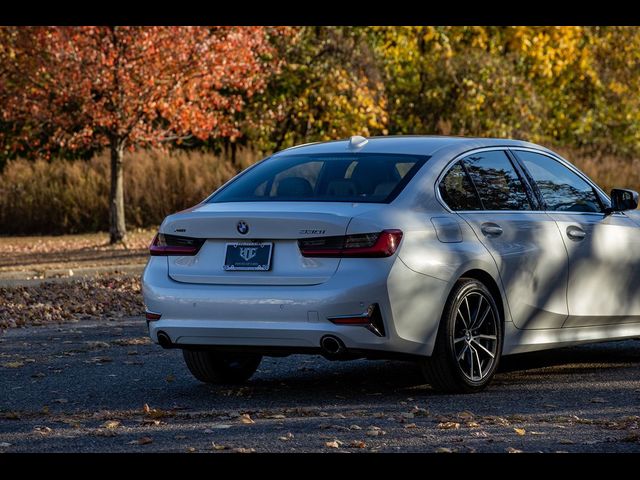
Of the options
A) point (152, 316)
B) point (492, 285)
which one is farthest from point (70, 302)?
point (492, 285)

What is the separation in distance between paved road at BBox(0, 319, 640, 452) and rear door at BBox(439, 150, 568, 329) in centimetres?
54

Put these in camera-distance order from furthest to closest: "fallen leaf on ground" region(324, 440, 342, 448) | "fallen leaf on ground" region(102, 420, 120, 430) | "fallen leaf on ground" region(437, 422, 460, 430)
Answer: "fallen leaf on ground" region(102, 420, 120, 430), "fallen leaf on ground" region(437, 422, 460, 430), "fallen leaf on ground" region(324, 440, 342, 448)

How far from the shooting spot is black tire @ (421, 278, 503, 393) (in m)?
8.60

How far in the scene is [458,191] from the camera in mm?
9102

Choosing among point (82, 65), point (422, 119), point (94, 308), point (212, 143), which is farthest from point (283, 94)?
point (94, 308)

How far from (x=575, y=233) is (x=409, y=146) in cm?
138

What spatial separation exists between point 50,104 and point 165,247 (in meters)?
16.9

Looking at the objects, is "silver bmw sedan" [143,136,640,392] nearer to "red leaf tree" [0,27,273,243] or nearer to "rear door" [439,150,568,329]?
"rear door" [439,150,568,329]

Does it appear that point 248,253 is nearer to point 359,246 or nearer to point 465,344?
point 359,246

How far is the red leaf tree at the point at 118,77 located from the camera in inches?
933

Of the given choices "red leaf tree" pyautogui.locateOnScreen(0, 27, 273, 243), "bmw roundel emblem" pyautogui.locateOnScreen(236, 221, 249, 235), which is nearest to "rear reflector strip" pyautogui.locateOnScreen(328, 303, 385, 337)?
"bmw roundel emblem" pyautogui.locateOnScreen(236, 221, 249, 235)

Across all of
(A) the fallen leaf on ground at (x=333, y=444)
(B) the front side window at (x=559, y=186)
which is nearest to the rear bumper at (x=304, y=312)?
(A) the fallen leaf on ground at (x=333, y=444)
